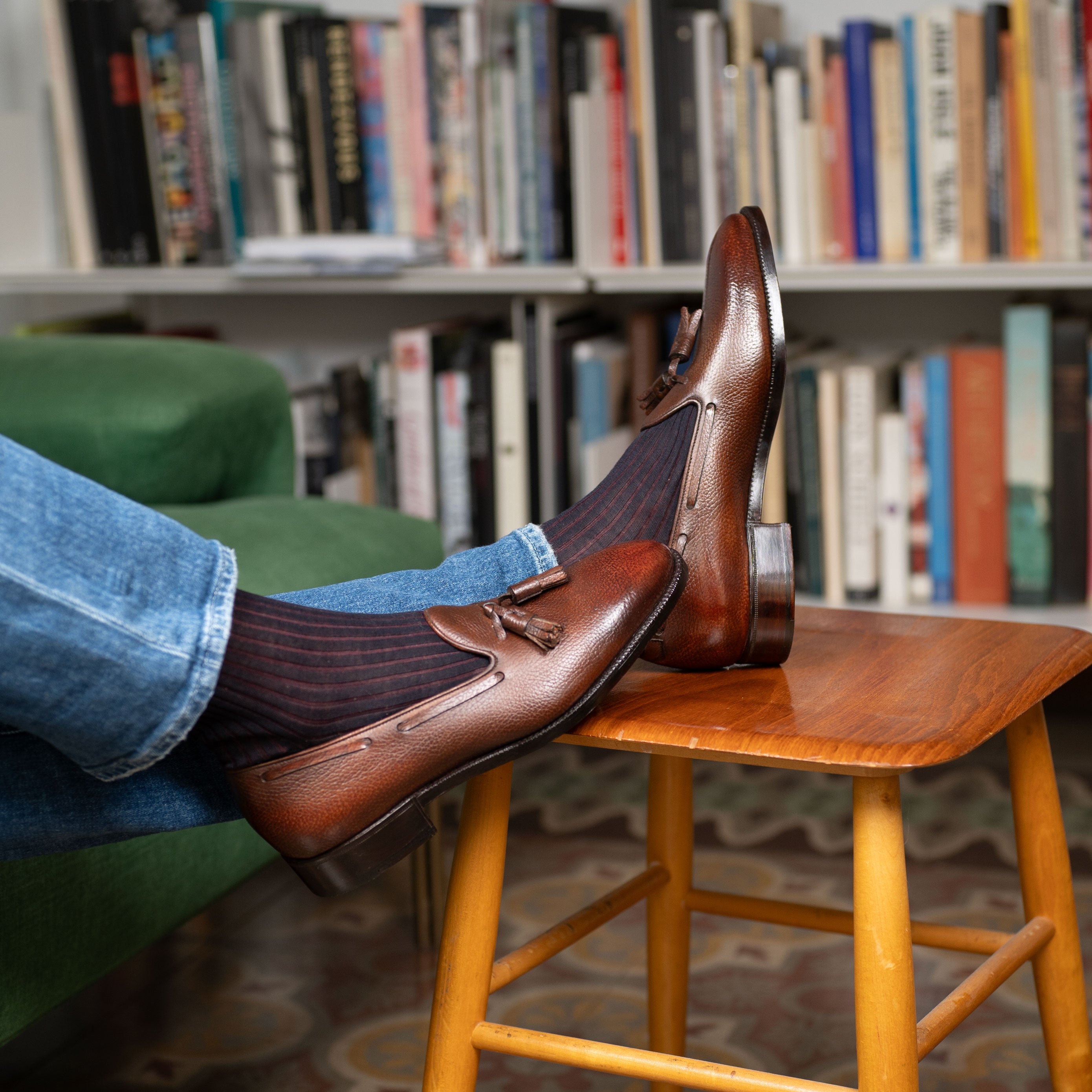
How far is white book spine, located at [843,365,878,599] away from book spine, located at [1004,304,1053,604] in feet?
0.47

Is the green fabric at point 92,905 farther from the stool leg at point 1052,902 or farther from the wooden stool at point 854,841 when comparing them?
the stool leg at point 1052,902

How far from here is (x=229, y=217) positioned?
5.92ft

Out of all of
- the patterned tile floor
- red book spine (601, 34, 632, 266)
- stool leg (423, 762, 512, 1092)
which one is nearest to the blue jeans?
stool leg (423, 762, 512, 1092)

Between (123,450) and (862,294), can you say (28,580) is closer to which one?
(123,450)

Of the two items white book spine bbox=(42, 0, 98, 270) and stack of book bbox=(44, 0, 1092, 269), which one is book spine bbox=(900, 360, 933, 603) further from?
white book spine bbox=(42, 0, 98, 270)

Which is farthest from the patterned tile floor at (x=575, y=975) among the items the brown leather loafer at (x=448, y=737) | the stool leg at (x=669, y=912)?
the brown leather loafer at (x=448, y=737)

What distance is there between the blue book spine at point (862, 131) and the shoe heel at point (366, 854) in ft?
3.54

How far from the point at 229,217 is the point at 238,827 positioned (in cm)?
103

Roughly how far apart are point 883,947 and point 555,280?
3.64 ft

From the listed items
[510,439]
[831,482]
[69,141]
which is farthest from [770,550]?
[69,141]

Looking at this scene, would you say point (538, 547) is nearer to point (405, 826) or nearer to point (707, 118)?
point (405, 826)

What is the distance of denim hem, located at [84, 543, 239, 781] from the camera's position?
620mm

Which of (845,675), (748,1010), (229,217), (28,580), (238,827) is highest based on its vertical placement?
(229,217)

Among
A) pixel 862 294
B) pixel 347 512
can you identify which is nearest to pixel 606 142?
pixel 862 294
